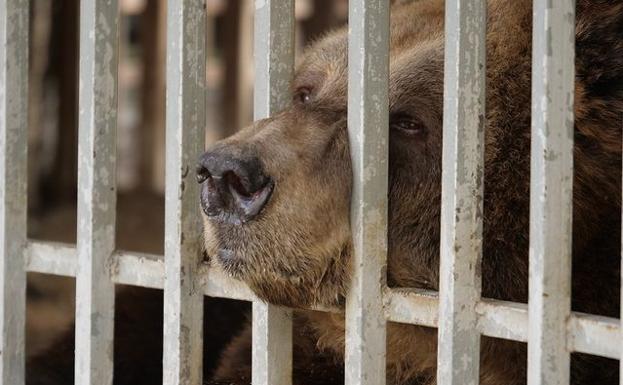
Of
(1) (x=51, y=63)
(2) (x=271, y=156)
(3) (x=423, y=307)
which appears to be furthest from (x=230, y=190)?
(1) (x=51, y=63)

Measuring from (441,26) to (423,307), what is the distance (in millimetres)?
1043

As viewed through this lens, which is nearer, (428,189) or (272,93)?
(272,93)

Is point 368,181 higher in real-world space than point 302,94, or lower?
lower

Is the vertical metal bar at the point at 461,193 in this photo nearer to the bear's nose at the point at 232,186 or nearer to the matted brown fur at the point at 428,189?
the matted brown fur at the point at 428,189

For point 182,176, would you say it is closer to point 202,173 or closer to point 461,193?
point 202,173

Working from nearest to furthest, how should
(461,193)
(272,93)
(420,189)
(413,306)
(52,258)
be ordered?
(461,193) < (413,306) < (272,93) < (420,189) < (52,258)

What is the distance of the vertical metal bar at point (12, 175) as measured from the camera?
123 inches

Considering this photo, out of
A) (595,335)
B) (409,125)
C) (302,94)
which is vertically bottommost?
(595,335)

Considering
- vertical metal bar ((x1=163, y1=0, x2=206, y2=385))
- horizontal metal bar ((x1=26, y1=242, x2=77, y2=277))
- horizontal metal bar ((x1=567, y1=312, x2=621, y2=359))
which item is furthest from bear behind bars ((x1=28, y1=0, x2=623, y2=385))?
horizontal metal bar ((x1=567, y1=312, x2=621, y2=359))

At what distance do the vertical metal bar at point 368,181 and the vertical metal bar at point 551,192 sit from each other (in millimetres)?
393

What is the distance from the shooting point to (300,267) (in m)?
2.68

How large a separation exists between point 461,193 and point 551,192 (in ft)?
0.72

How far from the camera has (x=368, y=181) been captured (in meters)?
2.51

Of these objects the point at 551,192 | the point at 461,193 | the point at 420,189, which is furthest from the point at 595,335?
the point at 420,189
